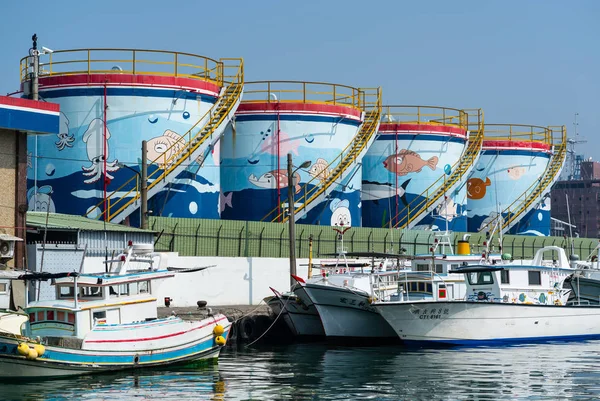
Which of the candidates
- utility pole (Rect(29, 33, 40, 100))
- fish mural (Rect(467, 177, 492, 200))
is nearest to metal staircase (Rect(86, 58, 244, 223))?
utility pole (Rect(29, 33, 40, 100))

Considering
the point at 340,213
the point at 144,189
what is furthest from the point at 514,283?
the point at 340,213

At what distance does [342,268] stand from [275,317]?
410 centimetres

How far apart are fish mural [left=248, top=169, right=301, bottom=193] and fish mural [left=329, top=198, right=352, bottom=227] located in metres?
3.57

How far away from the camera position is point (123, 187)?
1971 inches

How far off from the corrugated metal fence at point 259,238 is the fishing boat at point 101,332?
1134cm

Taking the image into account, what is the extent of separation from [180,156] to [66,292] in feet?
64.0

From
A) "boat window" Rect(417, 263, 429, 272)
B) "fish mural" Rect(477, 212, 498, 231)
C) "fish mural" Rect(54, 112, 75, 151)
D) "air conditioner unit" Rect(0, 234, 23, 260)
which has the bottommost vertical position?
"boat window" Rect(417, 263, 429, 272)

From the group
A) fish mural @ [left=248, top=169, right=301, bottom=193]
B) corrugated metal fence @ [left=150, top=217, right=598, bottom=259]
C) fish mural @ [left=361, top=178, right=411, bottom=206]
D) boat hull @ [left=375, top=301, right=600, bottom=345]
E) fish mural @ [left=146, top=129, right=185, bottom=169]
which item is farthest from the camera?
fish mural @ [left=361, top=178, right=411, bottom=206]

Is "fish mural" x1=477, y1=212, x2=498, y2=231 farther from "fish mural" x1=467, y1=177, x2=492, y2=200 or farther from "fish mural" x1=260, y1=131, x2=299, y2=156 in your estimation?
"fish mural" x1=260, y1=131, x2=299, y2=156

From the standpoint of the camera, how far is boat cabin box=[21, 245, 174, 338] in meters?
30.3

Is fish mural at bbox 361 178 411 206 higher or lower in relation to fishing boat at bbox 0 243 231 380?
higher

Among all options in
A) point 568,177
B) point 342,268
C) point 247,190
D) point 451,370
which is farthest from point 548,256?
point 568,177

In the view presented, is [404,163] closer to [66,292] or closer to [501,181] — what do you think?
[501,181]

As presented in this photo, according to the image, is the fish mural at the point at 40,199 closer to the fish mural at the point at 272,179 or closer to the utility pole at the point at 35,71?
the utility pole at the point at 35,71
